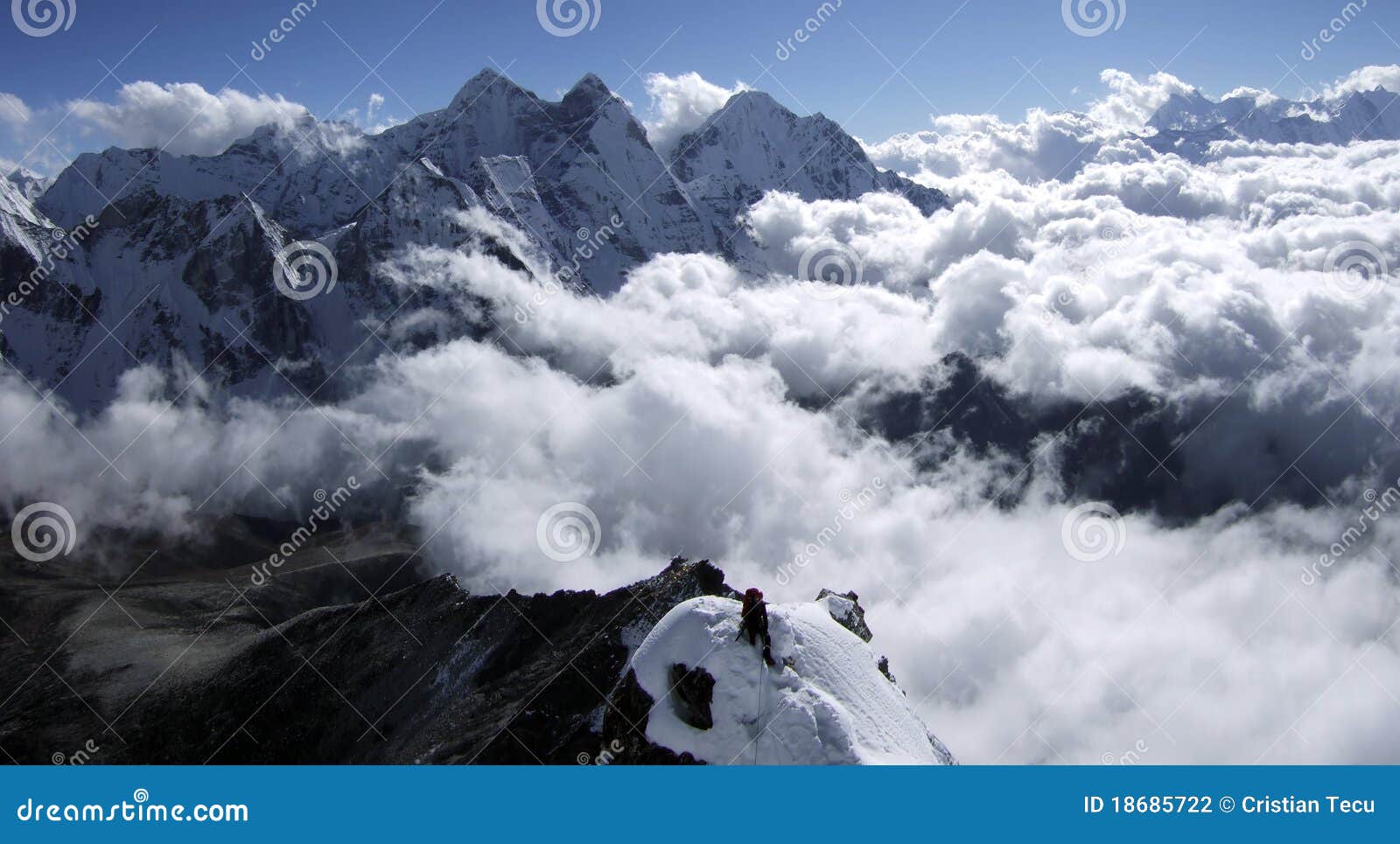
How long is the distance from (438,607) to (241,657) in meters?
24.6

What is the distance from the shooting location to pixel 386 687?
7294 centimetres

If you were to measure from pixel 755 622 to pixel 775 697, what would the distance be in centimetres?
317

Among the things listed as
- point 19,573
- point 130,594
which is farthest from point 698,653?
point 19,573

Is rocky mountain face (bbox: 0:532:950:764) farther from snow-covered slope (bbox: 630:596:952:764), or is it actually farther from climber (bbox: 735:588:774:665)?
climber (bbox: 735:588:774:665)

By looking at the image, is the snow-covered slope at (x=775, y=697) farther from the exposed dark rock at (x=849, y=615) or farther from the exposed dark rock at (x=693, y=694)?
the exposed dark rock at (x=849, y=615)

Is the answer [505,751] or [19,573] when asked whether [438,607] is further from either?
[19,573]

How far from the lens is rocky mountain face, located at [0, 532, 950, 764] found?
176 ft

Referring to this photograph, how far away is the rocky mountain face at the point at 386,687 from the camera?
53.6m

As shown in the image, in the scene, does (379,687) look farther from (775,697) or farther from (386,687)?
(775,697)

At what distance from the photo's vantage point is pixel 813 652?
110 ft

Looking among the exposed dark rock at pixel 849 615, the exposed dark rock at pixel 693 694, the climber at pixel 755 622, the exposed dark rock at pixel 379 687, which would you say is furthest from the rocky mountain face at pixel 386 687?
the exposed dark rock at pixel 849 615

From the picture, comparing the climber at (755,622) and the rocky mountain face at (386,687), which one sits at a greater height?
the climber at (755,622)

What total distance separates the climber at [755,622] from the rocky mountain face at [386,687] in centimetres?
86

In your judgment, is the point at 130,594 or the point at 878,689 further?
the point at 130,594
